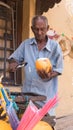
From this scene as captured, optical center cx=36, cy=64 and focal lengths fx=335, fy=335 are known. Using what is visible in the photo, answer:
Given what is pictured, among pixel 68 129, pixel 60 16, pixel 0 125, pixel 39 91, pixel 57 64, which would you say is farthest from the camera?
pixel 60 16

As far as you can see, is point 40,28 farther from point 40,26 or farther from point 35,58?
point 35,58

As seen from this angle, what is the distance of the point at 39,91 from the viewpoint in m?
2.76

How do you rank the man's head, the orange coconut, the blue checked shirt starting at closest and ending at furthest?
1. the orange coconut
2. the man's head
3. the blue checked shirt

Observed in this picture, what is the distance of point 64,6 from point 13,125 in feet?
17.8

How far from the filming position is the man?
2.60 m

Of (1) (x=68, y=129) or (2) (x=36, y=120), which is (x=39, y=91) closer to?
(2) (x=36, y=120)

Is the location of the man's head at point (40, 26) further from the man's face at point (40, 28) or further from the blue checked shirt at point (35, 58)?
the blue checked shirt at point (35, 58)

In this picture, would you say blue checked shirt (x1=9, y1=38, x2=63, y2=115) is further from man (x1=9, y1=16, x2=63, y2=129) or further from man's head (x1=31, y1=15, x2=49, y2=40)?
man's head (x1=31, y1=15, x2=49, y2=40)

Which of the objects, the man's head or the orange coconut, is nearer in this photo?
the orange coconut

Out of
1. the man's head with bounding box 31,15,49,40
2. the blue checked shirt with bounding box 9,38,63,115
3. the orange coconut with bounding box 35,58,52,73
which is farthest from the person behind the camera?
the blue checked shirt with bounding box 9,38,63,115

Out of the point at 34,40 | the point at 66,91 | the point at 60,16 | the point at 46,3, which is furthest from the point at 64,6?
the point at 34,40

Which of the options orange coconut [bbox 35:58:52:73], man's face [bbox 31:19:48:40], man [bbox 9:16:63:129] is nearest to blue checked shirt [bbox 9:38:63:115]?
man [bbox 9:16:63:129]

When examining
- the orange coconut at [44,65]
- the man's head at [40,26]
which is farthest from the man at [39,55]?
the orange coconut at [44,65]

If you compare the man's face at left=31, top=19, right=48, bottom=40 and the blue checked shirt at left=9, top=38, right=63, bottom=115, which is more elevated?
the man's face at left=31, top=19, right=48, bottom=40
